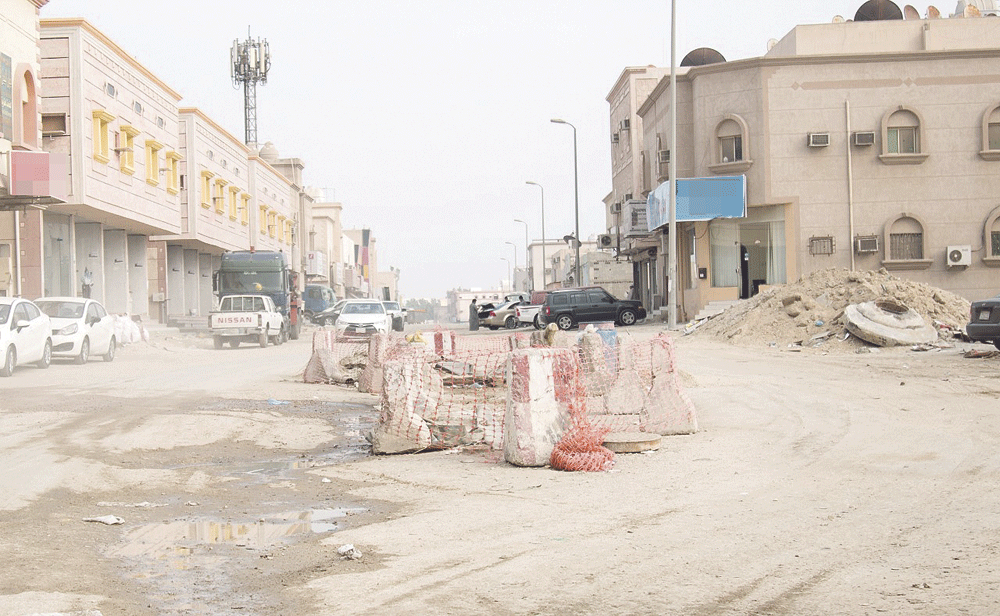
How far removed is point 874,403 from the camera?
44.6 ft

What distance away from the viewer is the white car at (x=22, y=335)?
834 inches

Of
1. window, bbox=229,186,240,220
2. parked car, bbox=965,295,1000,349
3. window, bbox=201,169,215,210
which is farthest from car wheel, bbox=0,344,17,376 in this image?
window, bbox=229,186,240,220

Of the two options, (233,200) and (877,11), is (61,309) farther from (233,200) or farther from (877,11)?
(877,11)

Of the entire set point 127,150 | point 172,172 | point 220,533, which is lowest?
point 220,533

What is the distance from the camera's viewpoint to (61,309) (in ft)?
84.7

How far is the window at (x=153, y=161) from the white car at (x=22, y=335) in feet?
68.1

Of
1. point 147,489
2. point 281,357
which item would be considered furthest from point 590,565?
point 281,357

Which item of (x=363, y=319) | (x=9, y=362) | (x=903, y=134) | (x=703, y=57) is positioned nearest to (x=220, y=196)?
(x=363, y=319)

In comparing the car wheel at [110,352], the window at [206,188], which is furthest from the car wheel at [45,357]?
the window at [206,188]

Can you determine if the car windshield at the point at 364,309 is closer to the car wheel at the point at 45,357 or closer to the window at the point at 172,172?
the window at the point at 172,172

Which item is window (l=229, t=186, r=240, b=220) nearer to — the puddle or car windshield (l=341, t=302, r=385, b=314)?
car windshield (l=341, t=302, r=385, b=314)

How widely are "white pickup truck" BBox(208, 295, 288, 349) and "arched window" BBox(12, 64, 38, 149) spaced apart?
25.2 feet

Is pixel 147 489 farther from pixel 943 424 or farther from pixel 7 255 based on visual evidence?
pixel 7 255

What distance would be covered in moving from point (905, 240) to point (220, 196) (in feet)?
116
